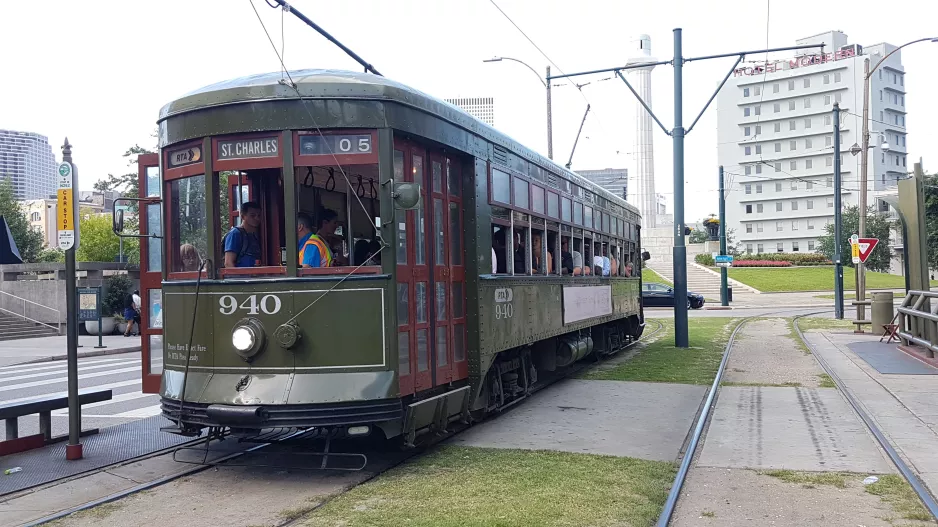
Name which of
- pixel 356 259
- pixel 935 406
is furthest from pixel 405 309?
pixel 935 406

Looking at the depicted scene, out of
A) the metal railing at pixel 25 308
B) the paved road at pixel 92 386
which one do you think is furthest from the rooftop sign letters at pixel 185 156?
the metal railing at pixel 25 308

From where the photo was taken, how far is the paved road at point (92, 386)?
33.1 feet

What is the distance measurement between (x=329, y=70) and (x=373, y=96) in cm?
61

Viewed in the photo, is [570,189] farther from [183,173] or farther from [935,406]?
[183,173]

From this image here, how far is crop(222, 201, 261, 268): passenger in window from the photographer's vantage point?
705 centimetres

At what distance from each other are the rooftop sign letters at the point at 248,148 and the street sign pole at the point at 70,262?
170 cm

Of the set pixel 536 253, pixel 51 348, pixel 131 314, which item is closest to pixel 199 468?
pixel 536 253

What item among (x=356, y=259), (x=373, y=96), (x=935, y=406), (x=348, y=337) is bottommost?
(x=935, y=406)

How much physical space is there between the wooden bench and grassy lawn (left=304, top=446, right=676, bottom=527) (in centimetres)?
337

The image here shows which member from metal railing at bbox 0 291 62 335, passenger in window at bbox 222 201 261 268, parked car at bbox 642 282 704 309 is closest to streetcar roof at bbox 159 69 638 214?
passenger in window at bbox 222 201 261 268

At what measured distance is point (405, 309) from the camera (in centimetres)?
714

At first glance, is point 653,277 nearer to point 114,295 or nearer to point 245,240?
point 114,295

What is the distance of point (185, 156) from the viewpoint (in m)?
7.25

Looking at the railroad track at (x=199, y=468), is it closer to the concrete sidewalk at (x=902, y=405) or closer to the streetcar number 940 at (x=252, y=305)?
the streetcar number 940 at (x=252, y=305)
